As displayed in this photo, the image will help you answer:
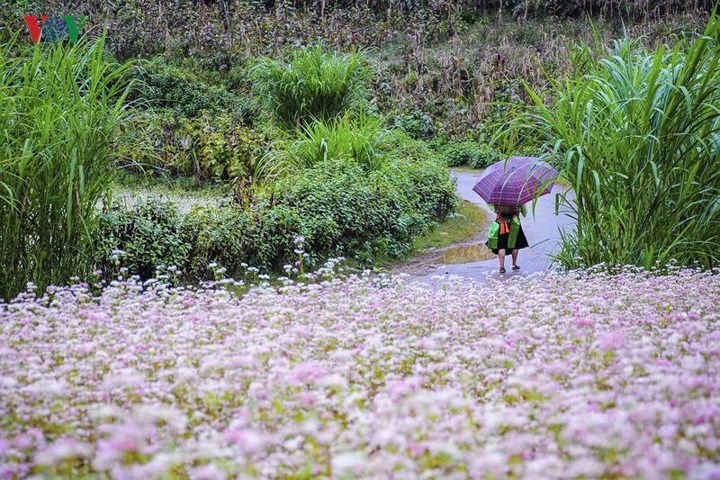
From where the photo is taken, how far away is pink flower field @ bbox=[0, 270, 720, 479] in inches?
85.9

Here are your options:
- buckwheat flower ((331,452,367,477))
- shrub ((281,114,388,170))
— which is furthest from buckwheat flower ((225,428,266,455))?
shrub ((281,114,388,170))

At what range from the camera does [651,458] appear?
2025 millimetres

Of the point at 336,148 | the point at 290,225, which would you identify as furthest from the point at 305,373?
the point at 336,148

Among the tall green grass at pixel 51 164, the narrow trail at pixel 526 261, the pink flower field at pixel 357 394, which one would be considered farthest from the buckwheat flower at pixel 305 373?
the narrow trail at pixel 526 261

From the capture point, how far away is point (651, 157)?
641cm

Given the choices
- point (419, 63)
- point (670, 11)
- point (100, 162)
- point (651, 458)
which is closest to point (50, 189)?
point (100, 162)

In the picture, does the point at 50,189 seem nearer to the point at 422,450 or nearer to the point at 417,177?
the point at 422,450

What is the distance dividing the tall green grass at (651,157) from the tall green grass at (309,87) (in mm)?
6641

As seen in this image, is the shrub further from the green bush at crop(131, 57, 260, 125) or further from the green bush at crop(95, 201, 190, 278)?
the green bush at crop(131, 57, 260, 125)

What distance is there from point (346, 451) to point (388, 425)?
14 cm

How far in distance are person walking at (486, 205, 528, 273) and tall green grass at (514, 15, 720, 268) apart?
180cm

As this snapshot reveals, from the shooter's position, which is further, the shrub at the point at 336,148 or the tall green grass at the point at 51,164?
the shrub at the point at 336,148

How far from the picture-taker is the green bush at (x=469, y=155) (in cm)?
1978

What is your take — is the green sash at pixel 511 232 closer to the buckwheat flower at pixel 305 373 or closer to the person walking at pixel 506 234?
the person walking at pixel 506 234
